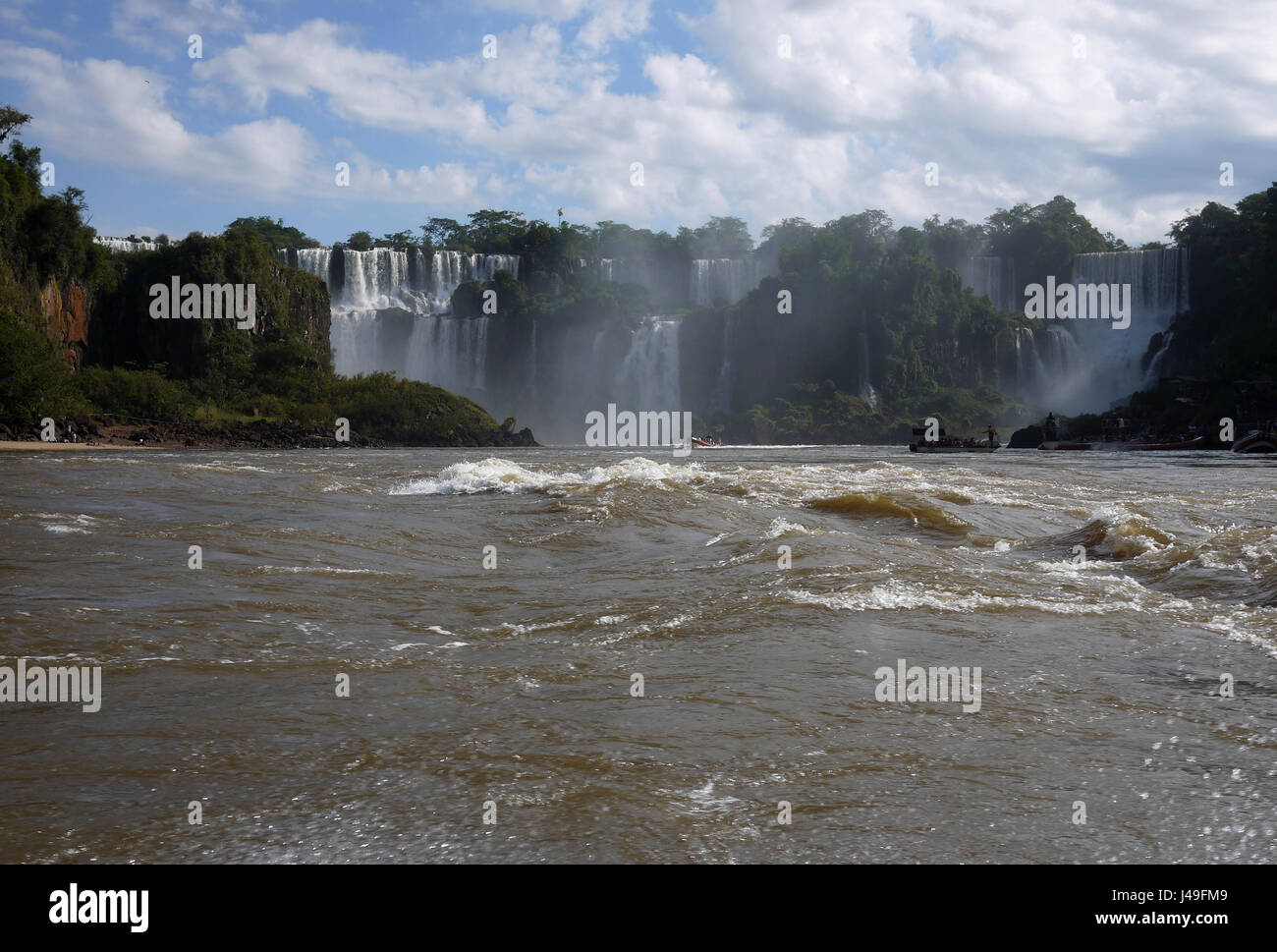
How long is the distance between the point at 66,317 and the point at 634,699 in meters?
58.8

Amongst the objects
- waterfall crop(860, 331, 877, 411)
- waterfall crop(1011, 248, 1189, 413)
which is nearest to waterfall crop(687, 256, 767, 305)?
waterfall crop(860, 331, 877, 411)

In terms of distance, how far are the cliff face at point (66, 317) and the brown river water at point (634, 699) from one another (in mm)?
47120

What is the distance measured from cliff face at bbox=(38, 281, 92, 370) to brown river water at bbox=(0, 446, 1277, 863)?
4712cm

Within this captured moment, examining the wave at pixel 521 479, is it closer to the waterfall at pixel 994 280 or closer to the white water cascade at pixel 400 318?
the white water cascade at pixel 400 318

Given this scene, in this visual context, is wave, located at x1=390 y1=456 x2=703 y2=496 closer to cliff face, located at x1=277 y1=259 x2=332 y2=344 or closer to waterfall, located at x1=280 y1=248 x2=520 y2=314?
cliff face, located at x1=277 y1=259 x2=332 y2=344

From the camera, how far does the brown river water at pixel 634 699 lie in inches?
129

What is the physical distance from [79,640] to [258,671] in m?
1.28

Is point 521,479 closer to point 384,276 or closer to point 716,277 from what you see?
point 384,276

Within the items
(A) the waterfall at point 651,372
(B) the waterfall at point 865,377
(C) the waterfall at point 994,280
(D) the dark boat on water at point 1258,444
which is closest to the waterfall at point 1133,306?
(C) the waterfall at point 994,280

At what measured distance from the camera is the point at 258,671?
17.1 feet

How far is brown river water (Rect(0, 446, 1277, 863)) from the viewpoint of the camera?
3.27m

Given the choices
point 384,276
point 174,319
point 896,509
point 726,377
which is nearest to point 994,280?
point 726,377

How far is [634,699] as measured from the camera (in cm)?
482

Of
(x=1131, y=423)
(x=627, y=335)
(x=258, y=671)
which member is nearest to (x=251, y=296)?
(x=627, y=335)
